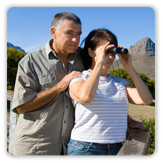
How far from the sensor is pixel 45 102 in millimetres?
1934

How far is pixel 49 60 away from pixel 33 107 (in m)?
0.56

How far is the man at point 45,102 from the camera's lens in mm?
1947

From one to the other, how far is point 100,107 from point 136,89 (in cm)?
52

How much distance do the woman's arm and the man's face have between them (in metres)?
0.55

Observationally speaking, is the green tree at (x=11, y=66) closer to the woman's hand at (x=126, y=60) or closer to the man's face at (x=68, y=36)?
the man's face at (x=68, y=36)

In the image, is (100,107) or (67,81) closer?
(100,107)

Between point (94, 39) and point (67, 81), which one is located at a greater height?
point (94, 39)

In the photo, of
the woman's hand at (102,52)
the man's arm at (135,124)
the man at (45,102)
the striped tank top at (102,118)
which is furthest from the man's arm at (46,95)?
the man's arm at (135,124)

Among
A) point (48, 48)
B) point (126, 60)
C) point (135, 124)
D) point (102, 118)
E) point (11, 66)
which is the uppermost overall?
point (11, 66)

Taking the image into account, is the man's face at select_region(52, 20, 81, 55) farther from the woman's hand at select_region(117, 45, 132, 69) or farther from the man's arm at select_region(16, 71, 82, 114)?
the woman's hand at select_region(117, 45, 132, 69)

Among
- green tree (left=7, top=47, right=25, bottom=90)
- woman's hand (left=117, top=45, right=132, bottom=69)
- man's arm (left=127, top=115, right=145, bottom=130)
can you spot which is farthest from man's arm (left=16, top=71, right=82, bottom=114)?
green tree (left=7, top=47, right=25, bottom=90)

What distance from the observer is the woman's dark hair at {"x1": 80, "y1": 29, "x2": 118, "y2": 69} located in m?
1.92

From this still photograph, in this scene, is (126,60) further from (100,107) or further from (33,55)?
(33,55)

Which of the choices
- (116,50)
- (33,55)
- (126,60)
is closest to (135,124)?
(126,60)
